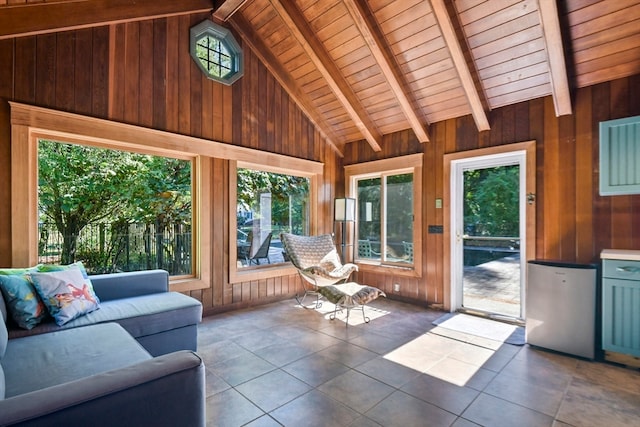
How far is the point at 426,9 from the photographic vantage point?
3.01 metres

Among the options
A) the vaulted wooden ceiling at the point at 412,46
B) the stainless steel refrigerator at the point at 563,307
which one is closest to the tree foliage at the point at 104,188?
the vaulted wooden ceiling at the point at 412,46

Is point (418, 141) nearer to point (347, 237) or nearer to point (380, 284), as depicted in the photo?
point (347, 237)

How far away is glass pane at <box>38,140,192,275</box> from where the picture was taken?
2.83 m

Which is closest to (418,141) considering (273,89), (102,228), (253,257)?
(273,89)

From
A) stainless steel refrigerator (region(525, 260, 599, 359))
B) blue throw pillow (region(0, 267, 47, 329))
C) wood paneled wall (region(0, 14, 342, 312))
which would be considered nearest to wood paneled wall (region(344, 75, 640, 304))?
stainless steel refrigerator (region(525, 260, 599, 359))

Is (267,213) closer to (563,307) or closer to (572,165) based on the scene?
(563,307)

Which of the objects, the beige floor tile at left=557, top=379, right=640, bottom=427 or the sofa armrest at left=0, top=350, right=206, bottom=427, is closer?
the sofa armrest at left=0, top=350, right=206, bottom=427

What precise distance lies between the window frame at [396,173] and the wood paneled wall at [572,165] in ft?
2.17

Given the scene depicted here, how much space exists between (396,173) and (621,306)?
2.86 m

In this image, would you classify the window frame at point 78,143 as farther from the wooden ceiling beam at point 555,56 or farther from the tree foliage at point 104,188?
the wooden ceiling beam at point 555,56

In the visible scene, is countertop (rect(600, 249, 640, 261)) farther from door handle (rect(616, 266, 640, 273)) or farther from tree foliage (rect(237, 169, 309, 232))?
tree foliage (rect(237, 169, 309, 232))

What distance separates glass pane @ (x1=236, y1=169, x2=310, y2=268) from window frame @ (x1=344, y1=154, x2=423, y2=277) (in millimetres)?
796

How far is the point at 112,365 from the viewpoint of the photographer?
1489 mm

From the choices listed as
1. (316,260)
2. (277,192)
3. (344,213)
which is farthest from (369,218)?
(277,192)
